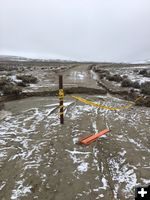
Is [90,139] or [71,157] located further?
[90,139]

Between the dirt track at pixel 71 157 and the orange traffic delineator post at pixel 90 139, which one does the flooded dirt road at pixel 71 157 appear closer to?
the dirt track at pixel 71 157

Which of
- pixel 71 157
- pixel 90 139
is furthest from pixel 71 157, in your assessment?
pixel 90 139

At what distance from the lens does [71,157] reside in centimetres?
676

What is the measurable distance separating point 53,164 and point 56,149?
98cm

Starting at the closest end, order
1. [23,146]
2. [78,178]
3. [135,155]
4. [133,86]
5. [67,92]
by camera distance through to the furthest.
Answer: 1. [78,178]
2. [135,155]
3. [23,146]
4. [67,92]
5. [133,86]

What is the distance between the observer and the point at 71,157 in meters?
6.76

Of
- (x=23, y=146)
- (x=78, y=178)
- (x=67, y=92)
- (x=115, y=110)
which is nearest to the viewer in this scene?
(x=78, y=178)

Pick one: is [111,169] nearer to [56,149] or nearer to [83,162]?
[83,162]

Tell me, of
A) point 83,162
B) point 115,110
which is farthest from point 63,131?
point 115,110

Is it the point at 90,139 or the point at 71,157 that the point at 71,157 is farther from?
the point at 90,139

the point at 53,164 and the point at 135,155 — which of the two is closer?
the point at 53,164

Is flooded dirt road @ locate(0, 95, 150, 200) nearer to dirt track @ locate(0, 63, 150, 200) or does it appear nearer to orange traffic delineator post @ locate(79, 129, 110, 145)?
dirt track @ locate(0, 63, 150, 200)

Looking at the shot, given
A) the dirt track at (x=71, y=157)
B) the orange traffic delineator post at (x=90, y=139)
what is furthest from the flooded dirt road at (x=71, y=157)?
the orange traffic delineator post at (x=90, y=139)

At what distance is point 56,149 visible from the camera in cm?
729
